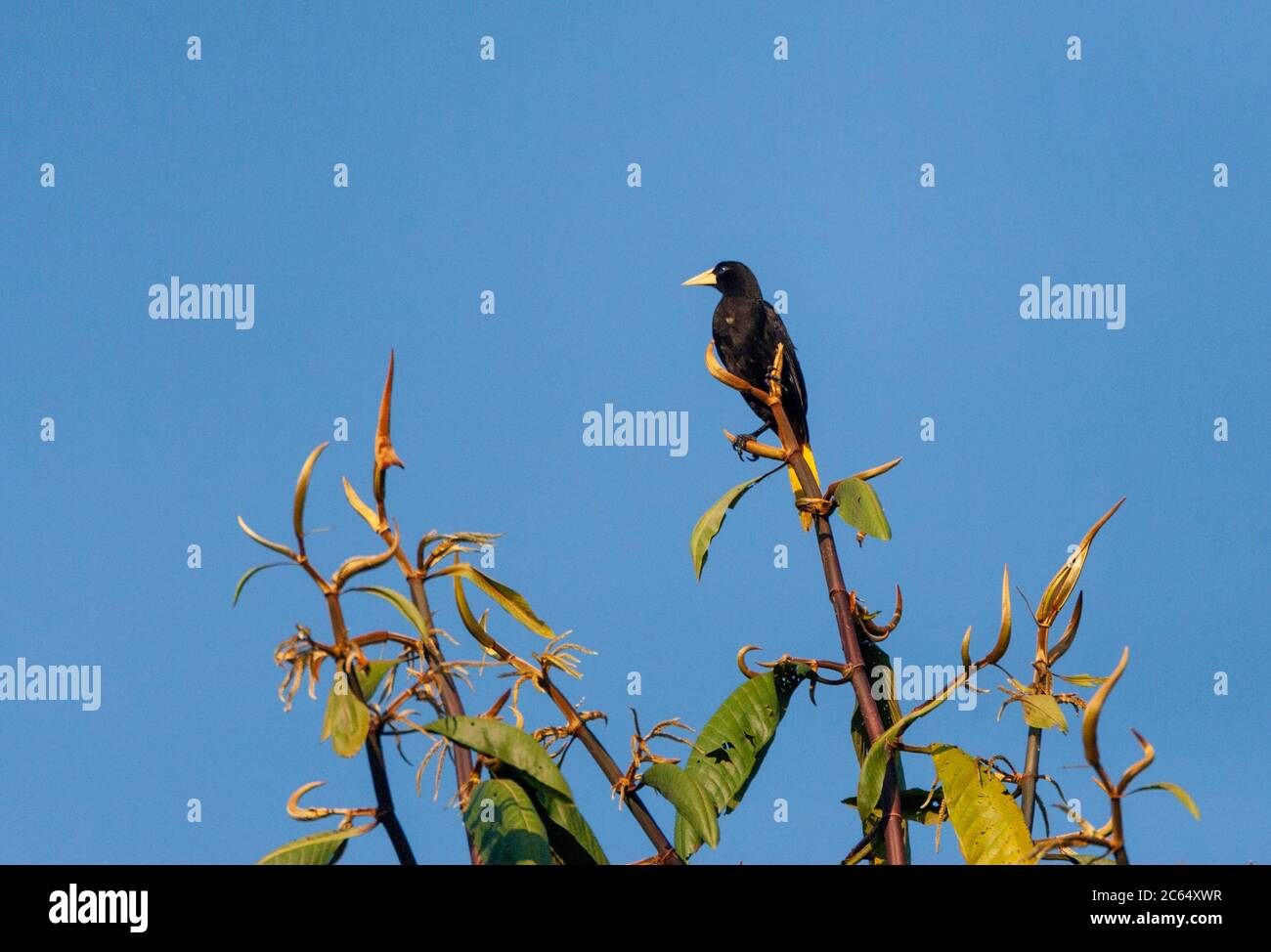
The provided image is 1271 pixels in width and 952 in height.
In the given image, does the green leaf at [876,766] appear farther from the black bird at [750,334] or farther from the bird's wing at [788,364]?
the black bird at [750,334]

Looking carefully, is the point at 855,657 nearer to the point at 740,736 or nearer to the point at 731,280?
the point at 740,736

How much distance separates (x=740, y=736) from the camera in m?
2.50

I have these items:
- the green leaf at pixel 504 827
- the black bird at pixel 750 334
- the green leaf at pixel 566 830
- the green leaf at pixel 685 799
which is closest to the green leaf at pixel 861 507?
the green leaf at pixel 685 799

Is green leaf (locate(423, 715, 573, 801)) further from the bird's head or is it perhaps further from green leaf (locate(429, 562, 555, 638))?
the bird's head

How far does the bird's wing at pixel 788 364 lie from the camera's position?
5.74 meters

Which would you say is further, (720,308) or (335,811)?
(720,308)

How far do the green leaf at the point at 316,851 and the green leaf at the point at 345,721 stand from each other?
166 millimetres

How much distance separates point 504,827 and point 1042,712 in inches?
31.7

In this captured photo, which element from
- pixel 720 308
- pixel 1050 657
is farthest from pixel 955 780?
pixel 720 308

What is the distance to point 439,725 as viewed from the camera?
1850 mm
